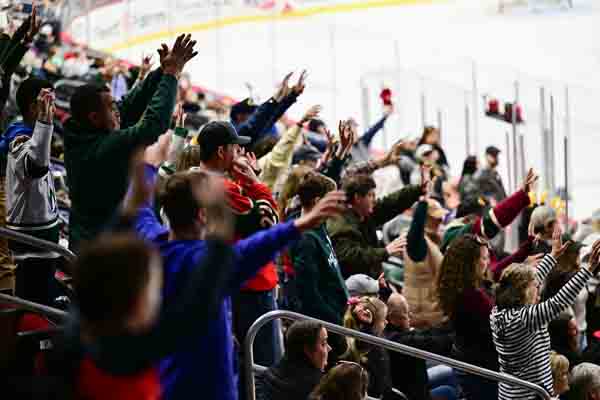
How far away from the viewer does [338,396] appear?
4.44 metres

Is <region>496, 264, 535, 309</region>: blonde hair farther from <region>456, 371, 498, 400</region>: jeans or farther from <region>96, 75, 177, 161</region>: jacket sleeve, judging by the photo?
<region>96, 75, 177, 161</region>: jacket sleeve

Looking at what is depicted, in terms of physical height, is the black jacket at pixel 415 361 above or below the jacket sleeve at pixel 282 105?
below

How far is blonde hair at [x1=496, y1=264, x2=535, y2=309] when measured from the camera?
550cm

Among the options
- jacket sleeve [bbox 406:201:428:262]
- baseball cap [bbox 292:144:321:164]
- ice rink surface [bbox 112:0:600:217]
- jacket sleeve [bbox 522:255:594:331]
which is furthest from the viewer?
ice rink surface [bbox 112:0:600:217]

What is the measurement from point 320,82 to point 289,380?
15.1m

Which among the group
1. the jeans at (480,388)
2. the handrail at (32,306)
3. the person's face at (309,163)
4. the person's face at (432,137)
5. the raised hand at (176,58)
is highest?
the raised hand at (176,58)

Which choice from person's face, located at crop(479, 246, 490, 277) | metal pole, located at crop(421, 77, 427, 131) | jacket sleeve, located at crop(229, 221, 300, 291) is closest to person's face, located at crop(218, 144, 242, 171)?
jacket sleeve, located at crop(229, 221, 300, 291)

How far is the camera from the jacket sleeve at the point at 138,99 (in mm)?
5293

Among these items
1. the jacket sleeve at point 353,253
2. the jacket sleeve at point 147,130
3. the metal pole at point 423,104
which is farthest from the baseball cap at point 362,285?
the metal pole at point 423,104

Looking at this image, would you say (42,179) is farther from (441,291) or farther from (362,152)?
(362,152)

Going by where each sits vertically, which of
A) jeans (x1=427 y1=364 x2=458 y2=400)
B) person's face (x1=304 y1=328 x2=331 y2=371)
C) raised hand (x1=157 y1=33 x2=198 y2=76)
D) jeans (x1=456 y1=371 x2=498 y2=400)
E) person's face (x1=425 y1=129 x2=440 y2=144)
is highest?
raised hand (x1=157 y1=33 x2=198 y2=76)

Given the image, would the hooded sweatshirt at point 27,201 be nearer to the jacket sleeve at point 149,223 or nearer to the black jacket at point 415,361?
the jacket sleeve at point 149,223

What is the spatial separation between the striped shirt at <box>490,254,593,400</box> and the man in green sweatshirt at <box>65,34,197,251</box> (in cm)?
191

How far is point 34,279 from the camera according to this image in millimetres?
5117
